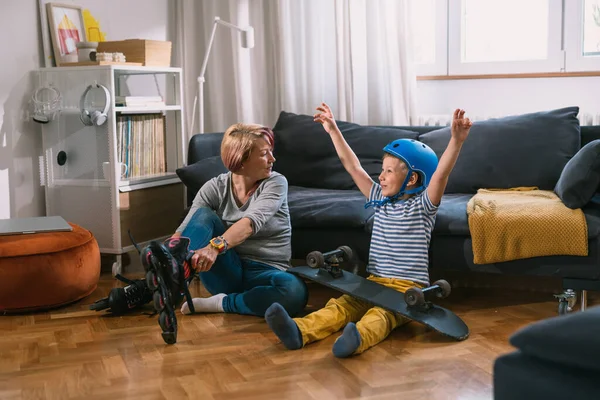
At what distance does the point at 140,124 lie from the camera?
3859 mm

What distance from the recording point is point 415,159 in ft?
9.29

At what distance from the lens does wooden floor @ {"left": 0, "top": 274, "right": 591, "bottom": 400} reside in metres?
2.18

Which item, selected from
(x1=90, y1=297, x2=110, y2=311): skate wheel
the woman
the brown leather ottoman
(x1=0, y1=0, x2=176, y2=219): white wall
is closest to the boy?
the woman

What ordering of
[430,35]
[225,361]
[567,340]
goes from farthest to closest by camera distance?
1. [430,35]
2. [225,361]
3. [567,340]

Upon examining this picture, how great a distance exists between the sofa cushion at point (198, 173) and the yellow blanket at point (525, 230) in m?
1.12

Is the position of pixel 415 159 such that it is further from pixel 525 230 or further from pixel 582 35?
pixel 582 35

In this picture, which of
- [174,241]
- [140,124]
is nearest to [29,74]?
[140,124]

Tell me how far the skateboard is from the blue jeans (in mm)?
83

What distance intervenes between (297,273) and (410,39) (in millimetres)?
1638

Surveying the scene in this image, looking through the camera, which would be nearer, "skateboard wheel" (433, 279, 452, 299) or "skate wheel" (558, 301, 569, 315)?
"skateboard wheel" (433, 279, 452, 299)

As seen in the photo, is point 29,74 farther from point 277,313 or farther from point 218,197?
point 277,313

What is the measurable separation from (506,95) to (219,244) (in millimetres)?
1949

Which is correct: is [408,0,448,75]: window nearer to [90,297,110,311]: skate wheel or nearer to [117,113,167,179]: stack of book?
[117,113,167,179]: stack of book

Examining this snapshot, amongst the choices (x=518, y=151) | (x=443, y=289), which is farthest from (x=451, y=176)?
(x=443, y=289)
